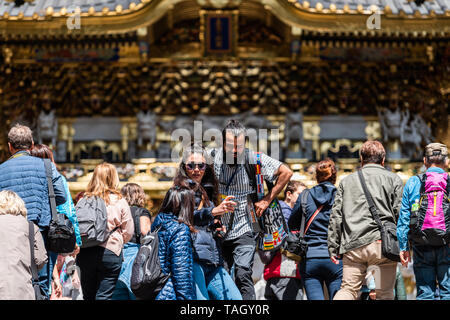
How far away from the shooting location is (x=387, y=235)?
589 cm

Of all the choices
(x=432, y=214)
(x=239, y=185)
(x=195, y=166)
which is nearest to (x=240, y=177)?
(x=239, y=185)

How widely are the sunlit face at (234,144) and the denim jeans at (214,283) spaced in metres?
1.28

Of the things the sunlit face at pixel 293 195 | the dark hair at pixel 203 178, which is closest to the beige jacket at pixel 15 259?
the dark hair at pixel 203 178

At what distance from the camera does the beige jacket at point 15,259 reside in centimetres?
494

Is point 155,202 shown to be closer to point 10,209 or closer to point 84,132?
point 84,132

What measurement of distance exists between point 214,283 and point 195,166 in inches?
35.9

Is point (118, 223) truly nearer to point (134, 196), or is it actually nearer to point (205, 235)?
point (134, 196)

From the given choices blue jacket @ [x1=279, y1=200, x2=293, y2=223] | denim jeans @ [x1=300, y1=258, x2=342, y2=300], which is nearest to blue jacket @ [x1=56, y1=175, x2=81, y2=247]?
denim jeans @ [x1=300, y1=258, x2=342, y2=300]

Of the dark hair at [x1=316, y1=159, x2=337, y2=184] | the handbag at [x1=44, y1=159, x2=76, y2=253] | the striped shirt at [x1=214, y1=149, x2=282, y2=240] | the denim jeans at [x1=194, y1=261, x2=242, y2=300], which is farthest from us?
the dark hair at [x1=316, y1=159, x2=337, y2=184]

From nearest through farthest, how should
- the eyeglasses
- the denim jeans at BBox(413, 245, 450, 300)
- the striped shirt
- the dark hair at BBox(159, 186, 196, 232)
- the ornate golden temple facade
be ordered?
the dark hair at BBox(159, 186, 196, 232) → the eyeglasses → the denim jeans at BBox(413, 245, 450, 300) → the striped shirt → the ornate golden temple facade

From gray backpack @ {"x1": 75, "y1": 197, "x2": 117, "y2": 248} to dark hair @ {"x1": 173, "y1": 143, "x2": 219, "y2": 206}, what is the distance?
96 centimetres

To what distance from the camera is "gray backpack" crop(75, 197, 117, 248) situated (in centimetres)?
637

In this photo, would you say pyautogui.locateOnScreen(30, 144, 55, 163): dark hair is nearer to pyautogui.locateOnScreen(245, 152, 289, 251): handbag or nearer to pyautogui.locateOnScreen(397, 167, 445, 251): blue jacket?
pyautogui.locateOnScreen(245, 152, 289, 251): handbag

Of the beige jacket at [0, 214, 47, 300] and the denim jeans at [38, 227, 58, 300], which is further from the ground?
the beige jacket at [0, 214, 47, 300]
